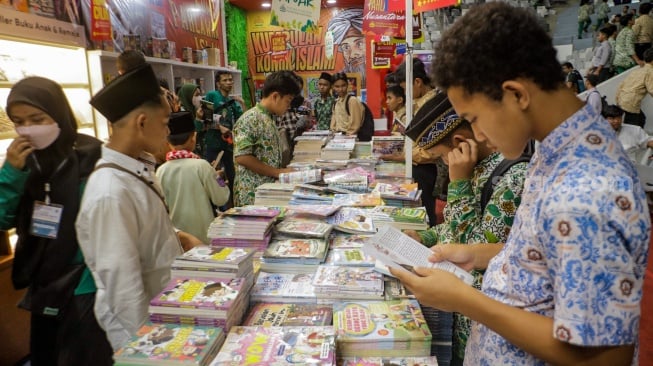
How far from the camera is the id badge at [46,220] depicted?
69.8 inches

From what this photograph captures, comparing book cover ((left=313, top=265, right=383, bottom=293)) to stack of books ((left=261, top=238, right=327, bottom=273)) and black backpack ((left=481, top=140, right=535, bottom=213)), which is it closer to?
stack of books ((left=261, top=238, right=327, bottom=273))

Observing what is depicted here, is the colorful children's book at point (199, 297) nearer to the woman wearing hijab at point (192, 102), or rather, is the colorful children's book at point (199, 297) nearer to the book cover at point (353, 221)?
the book cover at point (353, 221)

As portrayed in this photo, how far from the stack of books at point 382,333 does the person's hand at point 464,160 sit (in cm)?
49

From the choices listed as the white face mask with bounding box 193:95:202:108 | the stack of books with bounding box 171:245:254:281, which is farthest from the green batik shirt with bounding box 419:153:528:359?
the white face mask with bounding box 193:95:202:108

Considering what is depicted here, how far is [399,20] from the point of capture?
4.47 metres

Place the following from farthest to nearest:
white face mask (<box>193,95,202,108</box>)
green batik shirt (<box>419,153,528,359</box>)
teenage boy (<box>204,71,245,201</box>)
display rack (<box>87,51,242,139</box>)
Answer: white face mask (<box>193,95,202,108</box>)
teenage boy (<box>204,71,245,201</box>)
display rack (<box>87,51,242,139</box>)
green batik shirt (<box>419,153,528,359</box>)

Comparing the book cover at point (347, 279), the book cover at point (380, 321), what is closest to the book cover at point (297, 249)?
the book cover at point (347, 279)

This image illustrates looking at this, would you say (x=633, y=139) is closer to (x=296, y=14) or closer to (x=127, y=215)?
(x=296, y=14)

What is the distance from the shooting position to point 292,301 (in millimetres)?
1500

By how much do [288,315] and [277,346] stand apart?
220 mm

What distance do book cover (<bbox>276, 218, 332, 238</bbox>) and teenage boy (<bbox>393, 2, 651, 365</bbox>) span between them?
1.03 m

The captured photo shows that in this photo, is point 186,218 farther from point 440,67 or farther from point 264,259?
point 440,67

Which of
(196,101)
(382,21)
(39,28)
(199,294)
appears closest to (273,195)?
(199,294)

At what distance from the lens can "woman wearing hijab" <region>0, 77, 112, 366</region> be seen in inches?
63.9
